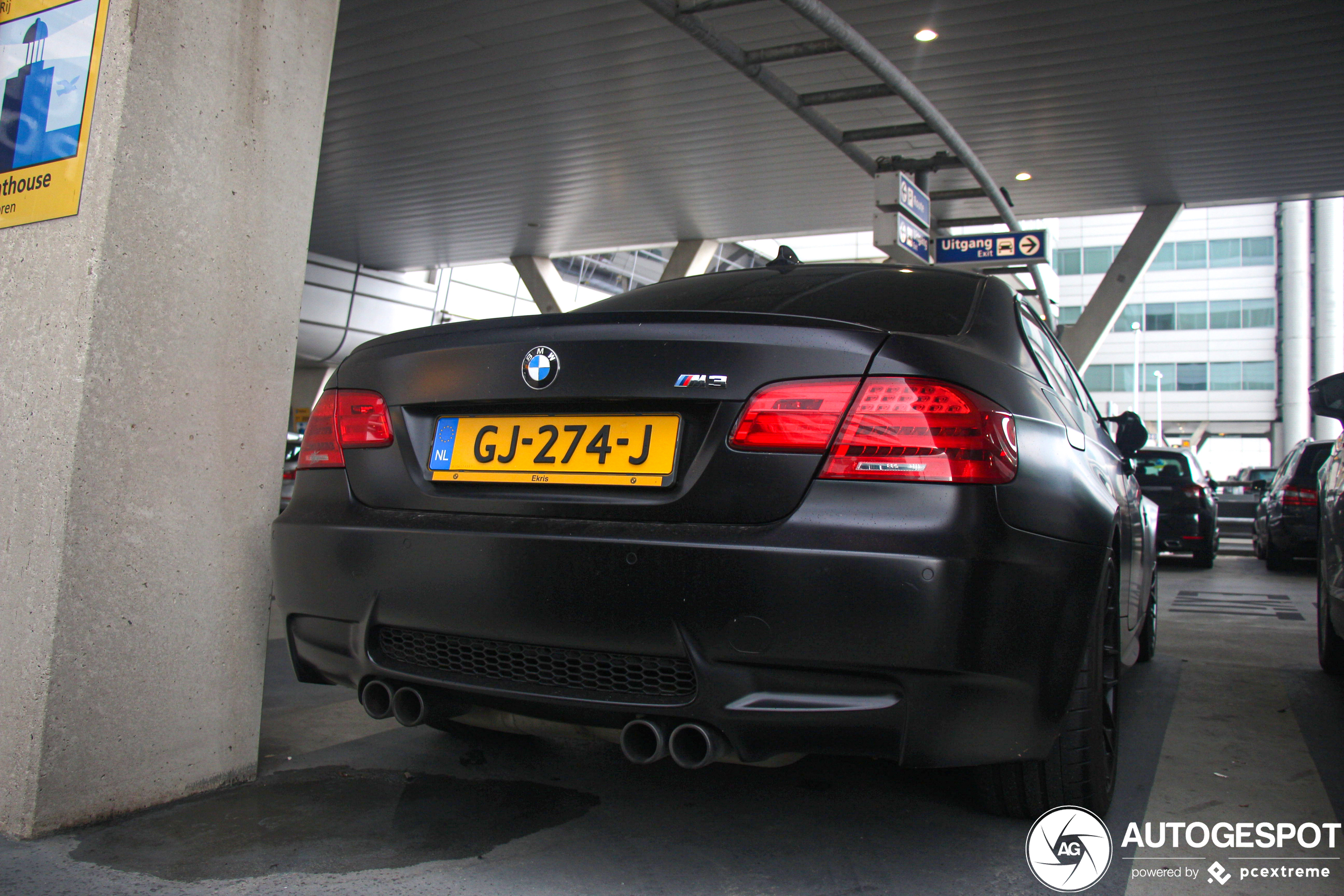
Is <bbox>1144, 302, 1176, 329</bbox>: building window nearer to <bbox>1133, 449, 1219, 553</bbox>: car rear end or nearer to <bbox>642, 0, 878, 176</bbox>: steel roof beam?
<bbox>1133, 449, 1219, 553</bbox>: car rear end

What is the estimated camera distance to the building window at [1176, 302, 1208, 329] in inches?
2307

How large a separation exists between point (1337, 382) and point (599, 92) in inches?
369

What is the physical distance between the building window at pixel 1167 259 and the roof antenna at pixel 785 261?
205 feet

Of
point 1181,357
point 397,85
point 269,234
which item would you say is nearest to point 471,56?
point 397,85

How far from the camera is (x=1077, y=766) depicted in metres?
2.34

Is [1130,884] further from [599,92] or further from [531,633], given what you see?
[599,92]

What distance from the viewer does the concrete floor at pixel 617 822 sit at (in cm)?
220

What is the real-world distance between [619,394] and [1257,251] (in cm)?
6452

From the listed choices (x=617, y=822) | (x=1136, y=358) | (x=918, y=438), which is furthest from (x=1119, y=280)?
(x=1136, y=358)

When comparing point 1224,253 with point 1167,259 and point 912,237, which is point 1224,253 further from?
point 912,237

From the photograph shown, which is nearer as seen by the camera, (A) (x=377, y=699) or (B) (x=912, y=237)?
(A) (x=377, y=699)

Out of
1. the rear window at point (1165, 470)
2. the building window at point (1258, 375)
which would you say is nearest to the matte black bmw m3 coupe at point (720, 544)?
the rear window at point (1165, 470)

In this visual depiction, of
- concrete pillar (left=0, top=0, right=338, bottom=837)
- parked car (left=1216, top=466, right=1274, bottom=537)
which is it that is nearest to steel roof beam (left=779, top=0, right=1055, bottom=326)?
concrete pillar (left=0, top=0, right=338, bottom=837)
